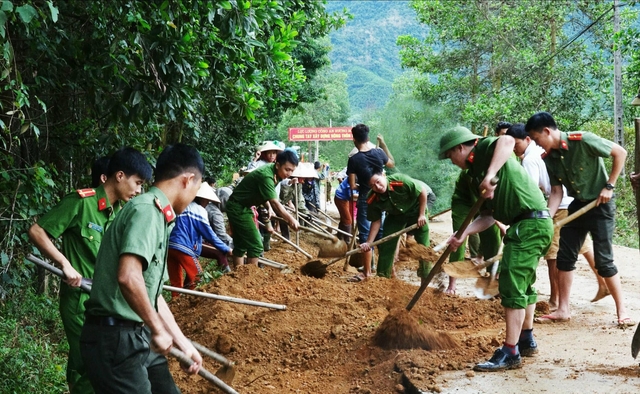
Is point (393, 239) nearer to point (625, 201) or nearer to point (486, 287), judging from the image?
point (486, 287)

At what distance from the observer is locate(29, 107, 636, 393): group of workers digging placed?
3580 mm

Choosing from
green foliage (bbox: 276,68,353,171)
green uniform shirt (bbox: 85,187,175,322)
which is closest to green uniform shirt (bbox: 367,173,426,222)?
green uniform shirt (bbox: 85,187,175,322)

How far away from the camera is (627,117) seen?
1998 cm

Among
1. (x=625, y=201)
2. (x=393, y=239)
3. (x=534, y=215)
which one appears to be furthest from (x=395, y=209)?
(x=625, y=201)

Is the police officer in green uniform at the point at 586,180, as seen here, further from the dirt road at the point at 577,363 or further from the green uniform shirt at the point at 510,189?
the green uniform shirt at the point at 510,189

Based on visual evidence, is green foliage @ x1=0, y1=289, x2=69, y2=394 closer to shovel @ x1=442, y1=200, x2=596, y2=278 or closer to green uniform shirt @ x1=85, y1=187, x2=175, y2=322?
green uniform shirt @ x1=85, y1=187, x2=175, y2=322

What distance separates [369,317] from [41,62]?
13.0 feet

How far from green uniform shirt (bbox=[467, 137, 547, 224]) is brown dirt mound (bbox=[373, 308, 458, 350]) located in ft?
3.67

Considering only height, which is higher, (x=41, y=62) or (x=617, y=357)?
(x=41, y=62)

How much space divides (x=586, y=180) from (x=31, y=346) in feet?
17.3

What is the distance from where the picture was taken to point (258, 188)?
9.47 metres

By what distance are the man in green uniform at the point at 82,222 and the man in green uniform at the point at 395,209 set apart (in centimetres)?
412

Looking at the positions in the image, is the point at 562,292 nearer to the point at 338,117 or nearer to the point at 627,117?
the point at 627,117

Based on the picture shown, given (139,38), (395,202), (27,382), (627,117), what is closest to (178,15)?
(139,38)
